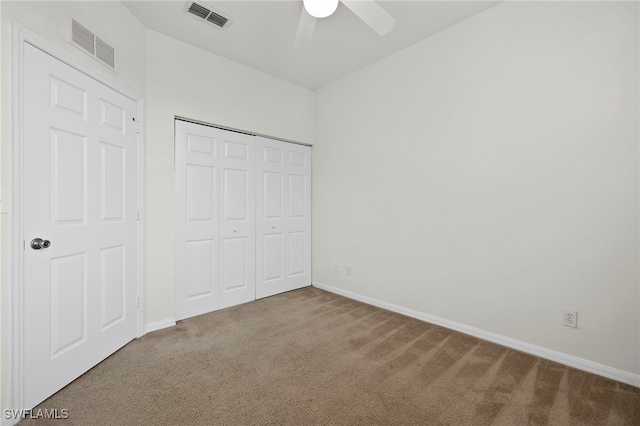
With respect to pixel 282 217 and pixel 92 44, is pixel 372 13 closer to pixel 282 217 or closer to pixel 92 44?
pixel 92 44

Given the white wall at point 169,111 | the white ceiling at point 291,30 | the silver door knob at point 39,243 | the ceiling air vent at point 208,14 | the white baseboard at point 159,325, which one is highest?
the white ceiling at point 291,30

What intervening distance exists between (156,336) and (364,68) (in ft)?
12.0

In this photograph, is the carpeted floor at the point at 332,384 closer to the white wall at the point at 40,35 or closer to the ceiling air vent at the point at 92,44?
the white wall at the point at 40,35

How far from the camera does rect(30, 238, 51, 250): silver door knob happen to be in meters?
1.65

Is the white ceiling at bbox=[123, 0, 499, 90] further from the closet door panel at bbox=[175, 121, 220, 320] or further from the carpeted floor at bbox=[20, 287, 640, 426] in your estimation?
the carpeted floor at bbox=[20, 287, 640, 426]

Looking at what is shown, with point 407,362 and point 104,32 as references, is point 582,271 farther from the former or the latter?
point 104,32

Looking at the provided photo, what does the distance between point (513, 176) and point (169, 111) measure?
3.23m

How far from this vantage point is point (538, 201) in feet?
7.36

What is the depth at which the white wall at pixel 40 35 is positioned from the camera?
4.87ft

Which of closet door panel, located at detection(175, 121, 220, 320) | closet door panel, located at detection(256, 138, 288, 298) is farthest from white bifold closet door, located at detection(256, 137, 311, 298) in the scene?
closet door panel, located at detection(175, 121, 220, 320)

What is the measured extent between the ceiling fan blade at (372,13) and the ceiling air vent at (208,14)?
1.30m

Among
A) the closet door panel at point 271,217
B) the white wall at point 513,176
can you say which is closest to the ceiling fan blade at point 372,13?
the white wall at point 513,176

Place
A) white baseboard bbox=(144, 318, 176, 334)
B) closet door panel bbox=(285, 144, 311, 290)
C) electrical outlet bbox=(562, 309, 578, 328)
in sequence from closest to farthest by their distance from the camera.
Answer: electrical outlet bbox=(562, 309, 578, 328), white baseboard bbox=(144, 318, 176, 334), closet door panel bbox=(285, 144, 311, 290)

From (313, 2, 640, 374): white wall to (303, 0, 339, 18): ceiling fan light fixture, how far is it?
1.51 metres
